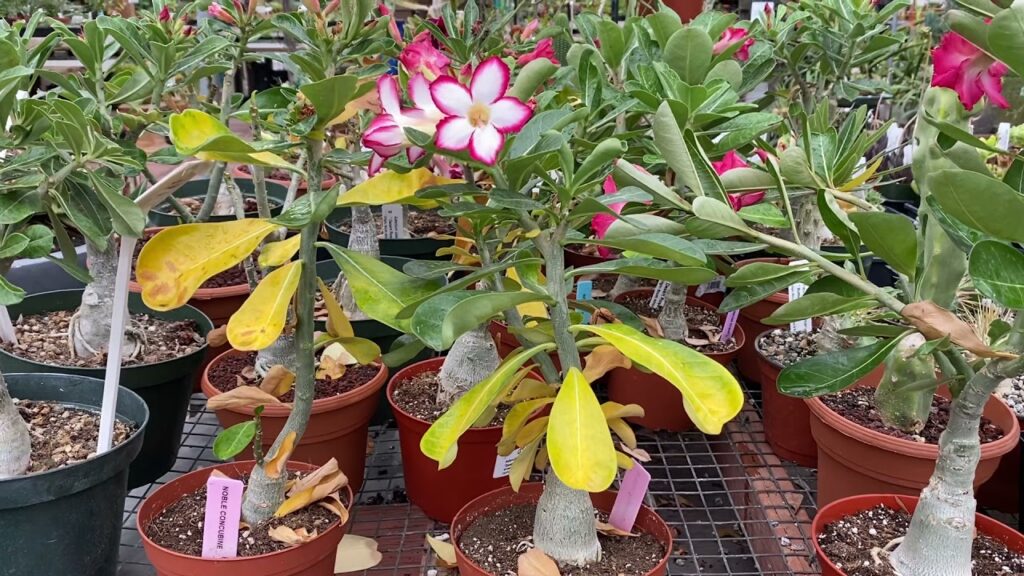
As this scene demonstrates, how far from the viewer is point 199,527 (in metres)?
1.09

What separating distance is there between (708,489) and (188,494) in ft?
3.19

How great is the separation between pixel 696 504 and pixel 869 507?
472mm

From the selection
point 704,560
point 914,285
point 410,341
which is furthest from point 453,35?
point 704,560

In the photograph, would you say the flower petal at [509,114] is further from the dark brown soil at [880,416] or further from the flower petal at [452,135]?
the dark brown soil at [880,416]

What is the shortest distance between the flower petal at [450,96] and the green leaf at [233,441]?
54cm

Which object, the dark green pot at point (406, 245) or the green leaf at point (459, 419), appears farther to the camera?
the dark green pot at point (406, 245)

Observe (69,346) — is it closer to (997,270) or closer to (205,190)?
(205,190)

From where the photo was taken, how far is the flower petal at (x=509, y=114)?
75 cm

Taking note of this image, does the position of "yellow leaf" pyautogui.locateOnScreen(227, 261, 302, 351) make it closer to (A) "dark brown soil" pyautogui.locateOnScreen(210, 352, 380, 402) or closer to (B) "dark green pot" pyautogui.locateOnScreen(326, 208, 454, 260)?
(A) "dark brown soil" pyautogui.locateOnScreen(210, 352, 380, 402)

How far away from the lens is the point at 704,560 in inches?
56.6

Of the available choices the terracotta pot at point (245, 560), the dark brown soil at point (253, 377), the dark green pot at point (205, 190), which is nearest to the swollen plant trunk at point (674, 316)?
the dark brown soil at point (253, 377)

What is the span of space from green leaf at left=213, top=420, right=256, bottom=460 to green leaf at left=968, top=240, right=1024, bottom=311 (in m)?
0.85

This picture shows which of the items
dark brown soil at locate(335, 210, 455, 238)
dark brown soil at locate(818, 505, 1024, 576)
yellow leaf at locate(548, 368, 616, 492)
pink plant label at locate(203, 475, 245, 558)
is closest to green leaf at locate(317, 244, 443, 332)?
yellow leaf at locate(548, 368, 616, 492)

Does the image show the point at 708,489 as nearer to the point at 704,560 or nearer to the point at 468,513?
the point at 704,560
